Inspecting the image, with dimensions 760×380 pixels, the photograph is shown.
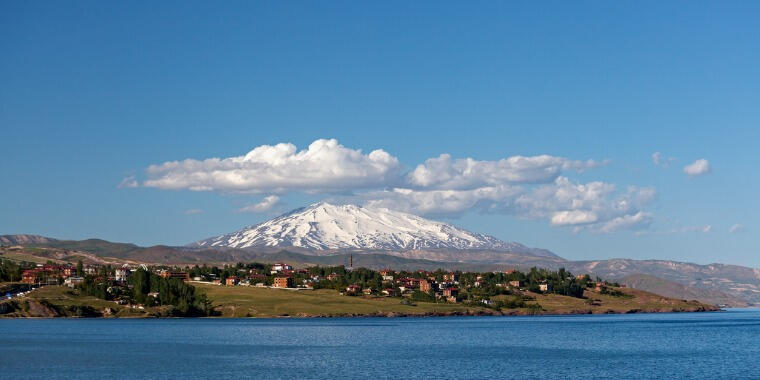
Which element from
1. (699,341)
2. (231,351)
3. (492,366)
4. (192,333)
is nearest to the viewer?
(492,366)

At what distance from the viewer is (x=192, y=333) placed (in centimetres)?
18388

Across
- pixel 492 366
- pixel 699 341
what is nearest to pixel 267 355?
pixel 492 366

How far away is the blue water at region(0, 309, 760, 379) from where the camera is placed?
10856cm

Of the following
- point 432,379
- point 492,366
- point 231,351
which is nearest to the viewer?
point 432,379

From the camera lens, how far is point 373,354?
132 metres

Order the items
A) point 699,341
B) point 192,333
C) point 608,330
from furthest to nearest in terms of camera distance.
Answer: point 608,330 → point 192,333 → point 699,341

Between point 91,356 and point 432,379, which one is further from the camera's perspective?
point 91,356

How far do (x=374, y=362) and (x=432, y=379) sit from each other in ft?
63.6

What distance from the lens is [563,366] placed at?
11606 centimetres

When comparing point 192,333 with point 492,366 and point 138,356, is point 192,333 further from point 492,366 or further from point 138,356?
point 492,366

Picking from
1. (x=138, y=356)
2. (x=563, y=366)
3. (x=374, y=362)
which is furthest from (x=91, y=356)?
(x=563, y=366)

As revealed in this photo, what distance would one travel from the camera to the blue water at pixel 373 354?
108562 millimetres

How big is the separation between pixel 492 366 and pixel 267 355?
32394mm

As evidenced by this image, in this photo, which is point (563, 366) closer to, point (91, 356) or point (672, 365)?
point (672, 365)
